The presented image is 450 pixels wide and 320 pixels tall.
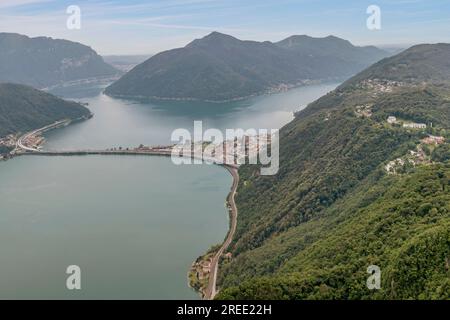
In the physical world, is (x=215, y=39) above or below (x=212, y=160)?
above

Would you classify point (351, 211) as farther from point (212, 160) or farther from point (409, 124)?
point (212, 160)

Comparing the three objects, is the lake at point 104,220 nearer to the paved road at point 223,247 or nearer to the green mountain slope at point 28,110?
the paved road at point 223,247

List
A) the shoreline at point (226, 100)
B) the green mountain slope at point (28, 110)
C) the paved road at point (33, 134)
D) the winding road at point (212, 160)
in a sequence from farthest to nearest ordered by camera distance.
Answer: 1. the shoreline at point (226, 100)
2. the green mountain slope at point (28, 110)
3. the paved road at point (33, 134)
4. the winding road at point (212, 160)

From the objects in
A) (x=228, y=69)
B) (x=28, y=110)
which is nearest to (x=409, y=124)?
(x=28, y=110)

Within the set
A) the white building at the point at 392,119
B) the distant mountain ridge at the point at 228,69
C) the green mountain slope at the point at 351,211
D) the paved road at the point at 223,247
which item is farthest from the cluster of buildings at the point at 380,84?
the distant mountain ridge at the point at 228,69

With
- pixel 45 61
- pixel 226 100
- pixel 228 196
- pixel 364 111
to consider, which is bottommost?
pixel 228 196

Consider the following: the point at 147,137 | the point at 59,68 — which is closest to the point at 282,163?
the point at 147,137

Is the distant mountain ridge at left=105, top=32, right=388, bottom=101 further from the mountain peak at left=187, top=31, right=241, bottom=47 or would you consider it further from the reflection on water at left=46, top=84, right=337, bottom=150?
the reflection on water at left=46, top=84, right=337, bottom=150
